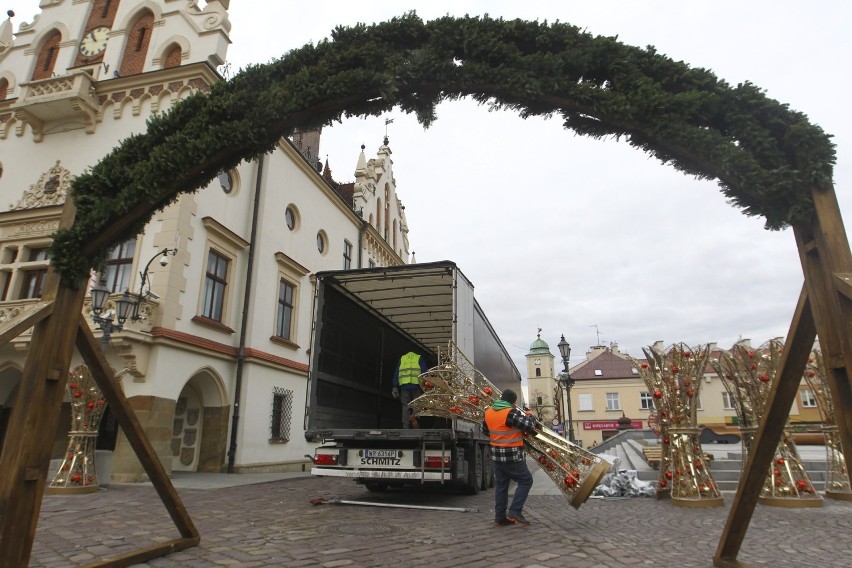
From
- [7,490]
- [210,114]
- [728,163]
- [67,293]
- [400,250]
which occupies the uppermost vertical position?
[400,250]

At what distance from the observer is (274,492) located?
31.9 ft

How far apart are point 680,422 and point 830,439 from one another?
Result: 99.9 inches

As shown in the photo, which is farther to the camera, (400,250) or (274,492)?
(400,250)

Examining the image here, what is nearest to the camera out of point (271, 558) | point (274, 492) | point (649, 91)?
point (649, 91)

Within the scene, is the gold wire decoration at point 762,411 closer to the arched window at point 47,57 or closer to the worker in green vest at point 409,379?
the worker in green vest at point 409,379

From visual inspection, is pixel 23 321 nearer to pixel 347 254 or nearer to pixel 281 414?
pixel 281 414

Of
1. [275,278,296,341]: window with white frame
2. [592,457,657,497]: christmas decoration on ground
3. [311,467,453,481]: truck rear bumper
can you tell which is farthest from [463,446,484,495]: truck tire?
[275,278,296,341]: window with white frame

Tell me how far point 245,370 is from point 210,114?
1162 cm

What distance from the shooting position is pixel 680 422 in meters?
8.19

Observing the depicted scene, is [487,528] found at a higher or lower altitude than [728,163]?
lower

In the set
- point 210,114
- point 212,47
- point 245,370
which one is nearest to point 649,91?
point 210,114

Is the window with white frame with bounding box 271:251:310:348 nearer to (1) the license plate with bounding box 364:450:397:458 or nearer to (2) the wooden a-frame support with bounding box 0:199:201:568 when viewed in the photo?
(1) the license plate with bounding box 364:450:397:458

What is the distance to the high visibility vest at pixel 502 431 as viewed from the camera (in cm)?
646

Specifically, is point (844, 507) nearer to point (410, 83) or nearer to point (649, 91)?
point (649, 91)
